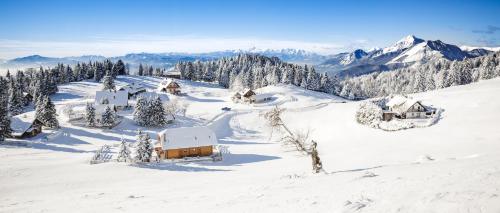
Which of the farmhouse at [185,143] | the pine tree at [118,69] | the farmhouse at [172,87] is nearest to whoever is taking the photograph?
the farmhouse at [185,143]

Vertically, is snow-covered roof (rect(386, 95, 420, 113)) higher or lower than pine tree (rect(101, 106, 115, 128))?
higher

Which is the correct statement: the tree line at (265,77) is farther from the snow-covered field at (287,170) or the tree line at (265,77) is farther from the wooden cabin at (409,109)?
the wooden cabin at (409,109)

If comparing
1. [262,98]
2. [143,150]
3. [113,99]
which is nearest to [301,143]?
[143,150]

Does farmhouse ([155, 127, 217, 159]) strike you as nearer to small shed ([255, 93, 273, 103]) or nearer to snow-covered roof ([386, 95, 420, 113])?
snow-covered roof ([386, 95, 420, 113])

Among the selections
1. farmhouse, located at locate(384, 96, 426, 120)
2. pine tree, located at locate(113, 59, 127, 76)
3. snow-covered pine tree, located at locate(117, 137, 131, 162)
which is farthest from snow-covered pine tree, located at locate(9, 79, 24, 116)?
farmhouse, located at locate(384, 96, 426, 120)

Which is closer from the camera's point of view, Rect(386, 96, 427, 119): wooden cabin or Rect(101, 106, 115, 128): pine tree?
Rect(386, 96, 427, 119): wooden cabin

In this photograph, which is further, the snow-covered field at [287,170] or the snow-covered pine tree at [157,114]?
the snow-covered pine tree at [157,114]

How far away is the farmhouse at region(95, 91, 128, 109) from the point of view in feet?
277

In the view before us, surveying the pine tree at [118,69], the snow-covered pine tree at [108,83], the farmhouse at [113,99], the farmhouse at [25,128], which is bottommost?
the farmhouse at [25,128]

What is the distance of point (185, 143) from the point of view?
167 feet

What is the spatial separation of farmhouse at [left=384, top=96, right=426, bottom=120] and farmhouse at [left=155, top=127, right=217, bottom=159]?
37.5 m

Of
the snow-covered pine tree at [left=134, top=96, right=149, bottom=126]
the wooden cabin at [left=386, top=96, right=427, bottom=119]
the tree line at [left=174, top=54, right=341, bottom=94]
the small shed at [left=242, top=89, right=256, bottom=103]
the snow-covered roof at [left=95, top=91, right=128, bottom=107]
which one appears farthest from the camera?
the tree line at [left=174, top=54, right=341, bottom=94]

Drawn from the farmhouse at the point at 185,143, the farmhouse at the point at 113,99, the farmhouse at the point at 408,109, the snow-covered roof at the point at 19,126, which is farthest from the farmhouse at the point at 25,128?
the farmhouse at the point at 408,109

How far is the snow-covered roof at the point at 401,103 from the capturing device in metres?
66.7
